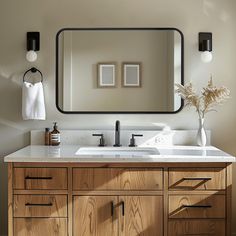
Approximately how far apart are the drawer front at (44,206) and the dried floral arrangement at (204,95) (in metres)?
1.15

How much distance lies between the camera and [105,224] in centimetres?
248

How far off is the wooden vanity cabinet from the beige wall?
676mm

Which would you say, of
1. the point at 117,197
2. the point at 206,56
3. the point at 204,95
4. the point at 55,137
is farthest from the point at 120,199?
the point at 206,56

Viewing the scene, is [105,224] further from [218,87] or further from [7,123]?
[218,87]

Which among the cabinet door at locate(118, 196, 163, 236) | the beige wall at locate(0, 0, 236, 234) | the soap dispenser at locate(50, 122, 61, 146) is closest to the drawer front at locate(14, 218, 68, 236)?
the cabinet door at locate(118, 196, 163, 236)

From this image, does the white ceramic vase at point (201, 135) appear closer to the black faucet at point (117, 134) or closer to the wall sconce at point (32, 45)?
the black faucet at point (117, 134)

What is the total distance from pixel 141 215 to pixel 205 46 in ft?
4.50

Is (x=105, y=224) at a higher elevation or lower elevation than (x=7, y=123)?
lower

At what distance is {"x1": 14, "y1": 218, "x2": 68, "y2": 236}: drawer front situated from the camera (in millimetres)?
2482

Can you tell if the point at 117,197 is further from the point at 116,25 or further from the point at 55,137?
the point at 116,25

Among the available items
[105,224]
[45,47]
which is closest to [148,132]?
[105,224]

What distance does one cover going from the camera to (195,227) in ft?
8.11

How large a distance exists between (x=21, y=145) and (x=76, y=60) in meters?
0.80

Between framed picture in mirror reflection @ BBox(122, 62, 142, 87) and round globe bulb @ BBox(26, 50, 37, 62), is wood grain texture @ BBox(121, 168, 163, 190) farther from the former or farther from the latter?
round globe bulb @ BBox(26, 50, 37, 62)
